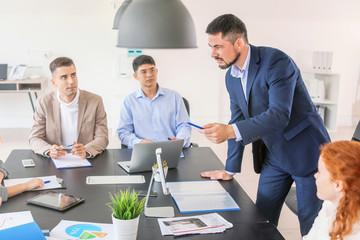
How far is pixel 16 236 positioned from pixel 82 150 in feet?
3.78

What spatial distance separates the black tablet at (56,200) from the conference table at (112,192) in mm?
24

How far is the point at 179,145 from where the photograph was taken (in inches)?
94.2

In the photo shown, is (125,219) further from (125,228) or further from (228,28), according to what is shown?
(228,28)

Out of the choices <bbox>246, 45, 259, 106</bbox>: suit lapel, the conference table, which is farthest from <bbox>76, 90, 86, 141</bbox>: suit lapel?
<bbox>246, 45, 259, 106</bbox>: suit lapel

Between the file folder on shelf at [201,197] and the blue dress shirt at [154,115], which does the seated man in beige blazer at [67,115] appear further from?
the file folder on shelf at [201,197]

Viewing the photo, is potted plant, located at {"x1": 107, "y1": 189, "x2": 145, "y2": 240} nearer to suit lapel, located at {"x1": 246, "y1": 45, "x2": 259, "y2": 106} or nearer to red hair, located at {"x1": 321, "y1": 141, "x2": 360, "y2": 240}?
red hair, located at {"x1": 321, "y1": 141, "x2": 360, "y2": 240}

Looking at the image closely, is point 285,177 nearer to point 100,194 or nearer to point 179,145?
point 179,145

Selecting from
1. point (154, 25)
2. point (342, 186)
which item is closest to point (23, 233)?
point (154, 25)

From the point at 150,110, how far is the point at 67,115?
68 cm

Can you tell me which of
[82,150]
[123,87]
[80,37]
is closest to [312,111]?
[82,150]

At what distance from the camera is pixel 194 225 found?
1711 millimetres

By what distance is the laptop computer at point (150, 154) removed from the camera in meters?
2.29

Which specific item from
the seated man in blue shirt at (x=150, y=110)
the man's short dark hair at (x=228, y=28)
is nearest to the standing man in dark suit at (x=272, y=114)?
the man's short dark hair at (x=228, y=28)

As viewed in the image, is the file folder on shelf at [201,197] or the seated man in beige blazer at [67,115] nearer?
the file folder on shelf at [201,197]
